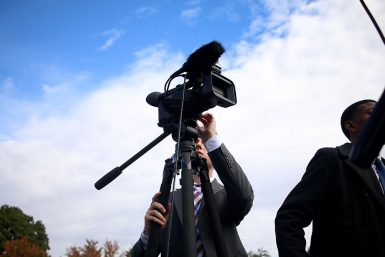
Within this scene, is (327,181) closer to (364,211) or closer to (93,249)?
(364,211)

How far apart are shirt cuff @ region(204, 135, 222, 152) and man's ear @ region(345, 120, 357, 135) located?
995 millimetres

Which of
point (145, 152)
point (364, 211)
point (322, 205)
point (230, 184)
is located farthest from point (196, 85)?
point (364, 211)

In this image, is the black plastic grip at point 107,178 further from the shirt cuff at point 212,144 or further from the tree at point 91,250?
the tree at point 91,250

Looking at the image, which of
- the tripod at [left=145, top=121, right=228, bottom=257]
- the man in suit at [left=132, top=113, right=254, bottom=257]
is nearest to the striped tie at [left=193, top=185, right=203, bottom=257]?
the man in suit at [left=132, top=113, right=254, bottom=257]

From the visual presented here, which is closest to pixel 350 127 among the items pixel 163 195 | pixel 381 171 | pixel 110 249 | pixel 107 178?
pixel 381 171

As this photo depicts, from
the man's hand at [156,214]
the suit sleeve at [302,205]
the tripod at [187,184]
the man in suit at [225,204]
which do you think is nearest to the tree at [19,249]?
the man in suit at [225,204]

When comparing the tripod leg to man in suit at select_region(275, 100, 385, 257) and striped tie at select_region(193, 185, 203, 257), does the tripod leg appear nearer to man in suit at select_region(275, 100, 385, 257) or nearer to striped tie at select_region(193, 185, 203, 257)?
striped tie at select_region(193, 185, 203, 257)

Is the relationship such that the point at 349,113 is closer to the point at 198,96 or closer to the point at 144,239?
the point at 198,96

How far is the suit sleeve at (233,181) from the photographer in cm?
253

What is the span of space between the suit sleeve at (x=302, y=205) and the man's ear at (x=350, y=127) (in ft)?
1.38

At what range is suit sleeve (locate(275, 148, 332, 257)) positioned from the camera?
2.04 metres

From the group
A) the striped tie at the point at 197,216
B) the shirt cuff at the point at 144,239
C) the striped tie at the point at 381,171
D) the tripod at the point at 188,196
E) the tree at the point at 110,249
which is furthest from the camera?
the tree at the point at 110,249

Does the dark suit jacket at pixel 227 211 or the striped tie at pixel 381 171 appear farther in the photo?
the dark suit jacket at pixel 227 211

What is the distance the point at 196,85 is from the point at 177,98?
0.16 m
